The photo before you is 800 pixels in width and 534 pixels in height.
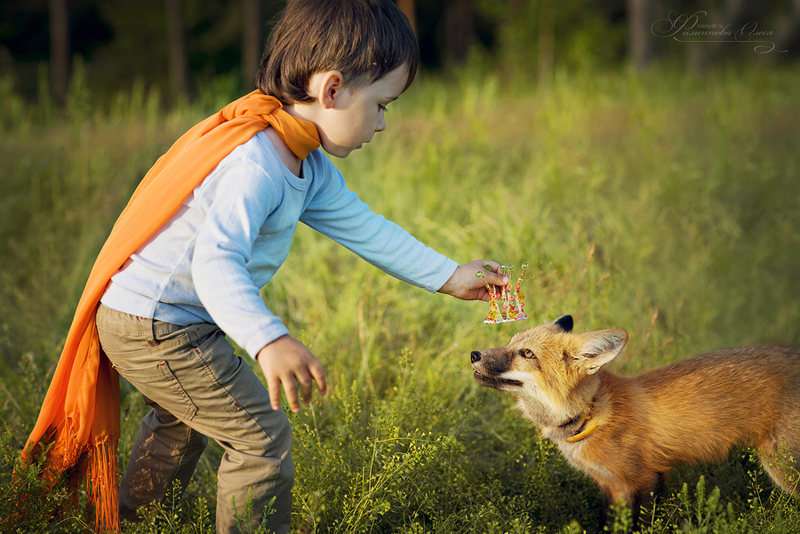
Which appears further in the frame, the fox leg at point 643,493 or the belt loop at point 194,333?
the fox leg at point 643,493

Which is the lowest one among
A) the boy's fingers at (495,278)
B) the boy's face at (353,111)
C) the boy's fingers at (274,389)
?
the boy's fingers at (274,389)

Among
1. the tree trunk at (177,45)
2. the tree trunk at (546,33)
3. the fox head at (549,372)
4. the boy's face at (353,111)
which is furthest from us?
the tree trunk at (177,45)

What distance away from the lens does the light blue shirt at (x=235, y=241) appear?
160 centimetres

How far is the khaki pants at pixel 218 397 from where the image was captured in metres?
1.85

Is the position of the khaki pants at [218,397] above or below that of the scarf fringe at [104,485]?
above

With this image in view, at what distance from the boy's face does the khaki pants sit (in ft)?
2.38

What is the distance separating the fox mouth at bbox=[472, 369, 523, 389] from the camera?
98.1 inches

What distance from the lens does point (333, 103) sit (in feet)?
6.35

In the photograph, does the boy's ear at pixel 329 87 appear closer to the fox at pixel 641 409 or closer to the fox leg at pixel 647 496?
the fox at pixel 641 409

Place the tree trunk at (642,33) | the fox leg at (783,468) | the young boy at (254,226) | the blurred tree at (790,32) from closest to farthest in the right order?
the young boy at (254,226) < the fox leg at (783,468) < the tree trunk at (642,33) < the blurred tree at (790,32)

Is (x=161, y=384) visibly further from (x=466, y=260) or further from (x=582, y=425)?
(x=466, y=260)

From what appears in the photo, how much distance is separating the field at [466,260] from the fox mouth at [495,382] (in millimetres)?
119

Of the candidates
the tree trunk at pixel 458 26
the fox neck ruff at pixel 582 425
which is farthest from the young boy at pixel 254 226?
the tree trunk at pixel 458 26

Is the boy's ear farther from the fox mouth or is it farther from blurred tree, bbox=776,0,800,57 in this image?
blurred tree, bbox=776,0,800,57
